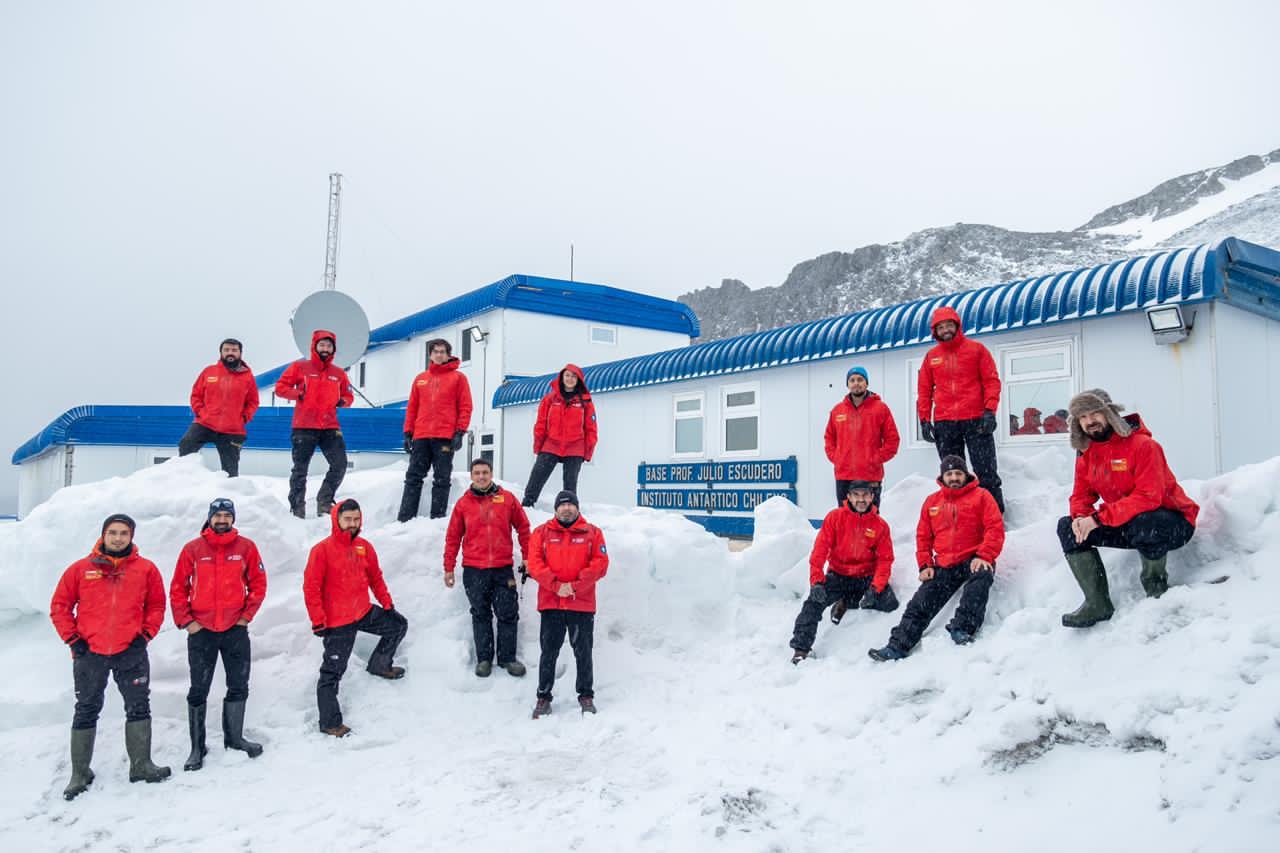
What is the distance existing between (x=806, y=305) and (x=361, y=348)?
6839cm

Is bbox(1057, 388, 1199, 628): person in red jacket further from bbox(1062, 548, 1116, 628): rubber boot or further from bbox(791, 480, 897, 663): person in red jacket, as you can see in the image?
bbox(791, 480, 897, 663): person in red jacket

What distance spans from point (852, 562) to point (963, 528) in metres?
1.01

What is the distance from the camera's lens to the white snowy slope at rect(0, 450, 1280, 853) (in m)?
4.04

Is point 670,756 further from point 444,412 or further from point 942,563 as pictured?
point 444,412

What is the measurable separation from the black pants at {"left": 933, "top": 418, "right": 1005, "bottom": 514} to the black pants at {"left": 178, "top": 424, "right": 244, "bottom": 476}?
6568mm

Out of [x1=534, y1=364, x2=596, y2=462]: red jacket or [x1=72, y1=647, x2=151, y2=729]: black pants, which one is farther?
[x1=534, y1=364, x2=596, y2=462]: red jacket

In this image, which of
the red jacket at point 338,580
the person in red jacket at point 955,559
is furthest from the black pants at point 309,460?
the person in red jacket at point 955,559

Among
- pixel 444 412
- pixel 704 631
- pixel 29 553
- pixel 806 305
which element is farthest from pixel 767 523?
pixel 806 305

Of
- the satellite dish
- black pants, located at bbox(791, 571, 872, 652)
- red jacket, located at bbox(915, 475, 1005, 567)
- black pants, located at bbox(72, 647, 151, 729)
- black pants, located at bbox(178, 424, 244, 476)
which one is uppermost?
the satellite dish

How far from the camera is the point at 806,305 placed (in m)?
79.3

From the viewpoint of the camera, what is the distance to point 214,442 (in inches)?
322

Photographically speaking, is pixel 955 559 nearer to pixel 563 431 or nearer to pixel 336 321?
pixel 563 431

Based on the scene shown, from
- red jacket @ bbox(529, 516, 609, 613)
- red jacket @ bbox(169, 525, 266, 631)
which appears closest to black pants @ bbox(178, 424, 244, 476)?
red jacket @ bbox(169, 525, 266, 631)

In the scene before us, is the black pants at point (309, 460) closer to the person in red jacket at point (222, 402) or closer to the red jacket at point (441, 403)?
the person in red jacket at point (222, 402)
